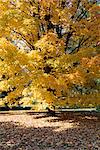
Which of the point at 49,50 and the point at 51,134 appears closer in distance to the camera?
the point at 51,134

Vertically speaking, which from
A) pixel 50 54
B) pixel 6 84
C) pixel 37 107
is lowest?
pixel 37 107

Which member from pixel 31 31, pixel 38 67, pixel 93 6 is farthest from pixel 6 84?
pixel 93 6

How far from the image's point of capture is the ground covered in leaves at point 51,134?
12.7 metres

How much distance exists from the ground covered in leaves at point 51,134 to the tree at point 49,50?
1.16 metres

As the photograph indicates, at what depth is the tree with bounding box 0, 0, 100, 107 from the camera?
1652 centimetres

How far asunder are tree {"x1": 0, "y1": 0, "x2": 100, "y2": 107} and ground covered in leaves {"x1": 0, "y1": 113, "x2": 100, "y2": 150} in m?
1.16

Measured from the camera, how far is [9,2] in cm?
1805

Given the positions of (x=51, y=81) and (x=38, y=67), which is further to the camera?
(x=38, y=67)

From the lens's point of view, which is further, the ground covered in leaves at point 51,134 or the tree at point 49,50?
the tree at point 49,50

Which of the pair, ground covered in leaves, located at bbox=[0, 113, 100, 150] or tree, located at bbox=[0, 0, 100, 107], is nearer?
ground covered in leaves, located at bbox=[0, 113, 100, 150]

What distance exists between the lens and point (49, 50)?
16.6m

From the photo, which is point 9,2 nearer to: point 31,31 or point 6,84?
point 31,31

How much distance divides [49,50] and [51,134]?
12.7ft

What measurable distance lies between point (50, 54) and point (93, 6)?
3171 millimetres
